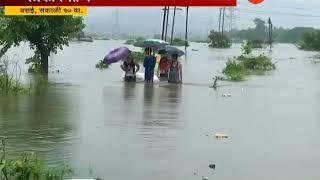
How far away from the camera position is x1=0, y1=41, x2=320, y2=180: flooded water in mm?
8516


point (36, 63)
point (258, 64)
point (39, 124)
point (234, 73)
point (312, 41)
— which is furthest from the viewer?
point (312, 41)

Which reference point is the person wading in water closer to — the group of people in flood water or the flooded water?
the group of people in flood water

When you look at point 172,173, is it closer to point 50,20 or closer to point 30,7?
point 30,7

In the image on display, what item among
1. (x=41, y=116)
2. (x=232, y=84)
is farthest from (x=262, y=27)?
(x=41, y=116)

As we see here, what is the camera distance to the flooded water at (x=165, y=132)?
335 inches

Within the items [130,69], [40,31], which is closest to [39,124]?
[130,69]

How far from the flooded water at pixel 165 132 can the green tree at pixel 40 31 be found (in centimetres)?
363

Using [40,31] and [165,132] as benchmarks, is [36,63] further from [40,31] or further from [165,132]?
[165,132]

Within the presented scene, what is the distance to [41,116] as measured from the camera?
12703mm

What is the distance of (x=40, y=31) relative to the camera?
75.7ft

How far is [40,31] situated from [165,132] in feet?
42.3

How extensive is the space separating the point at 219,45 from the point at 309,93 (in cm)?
7383

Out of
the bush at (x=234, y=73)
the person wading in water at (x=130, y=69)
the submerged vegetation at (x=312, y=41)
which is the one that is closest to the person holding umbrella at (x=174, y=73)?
the person wading in water at (x=130, y=69)

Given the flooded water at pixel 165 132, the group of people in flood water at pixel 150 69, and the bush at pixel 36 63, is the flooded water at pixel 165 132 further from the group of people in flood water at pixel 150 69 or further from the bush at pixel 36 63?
the bush at pixel 36 63
